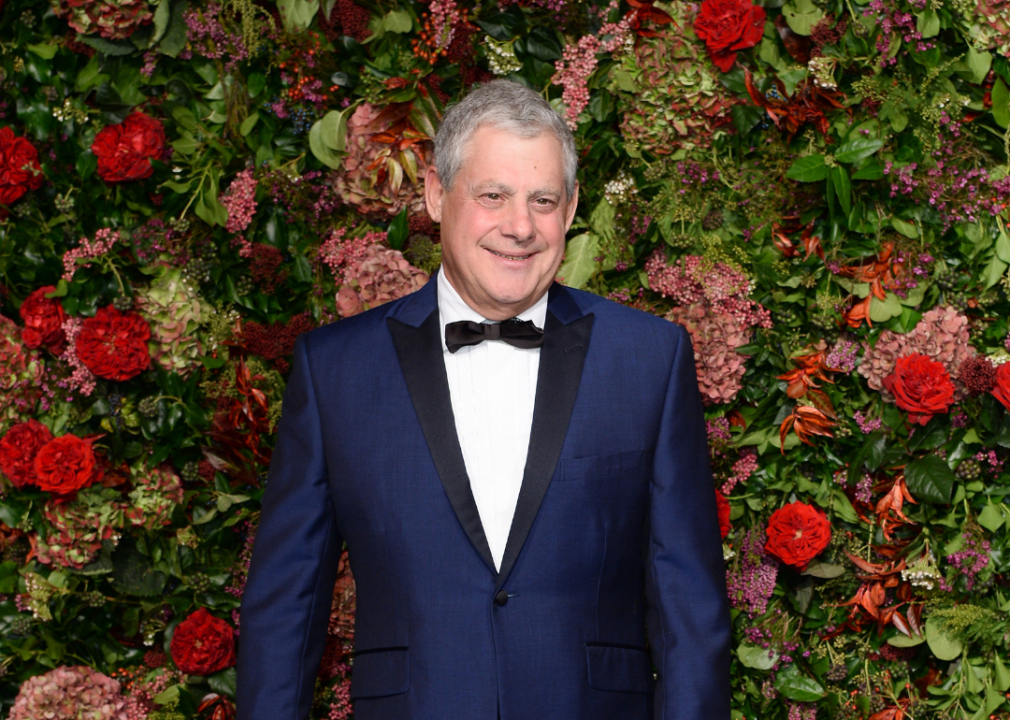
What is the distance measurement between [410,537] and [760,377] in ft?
3.94

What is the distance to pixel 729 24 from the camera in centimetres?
251

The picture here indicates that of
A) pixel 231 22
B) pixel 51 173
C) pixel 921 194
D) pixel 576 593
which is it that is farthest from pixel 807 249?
pixel 51 173

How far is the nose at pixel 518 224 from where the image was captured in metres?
1.89

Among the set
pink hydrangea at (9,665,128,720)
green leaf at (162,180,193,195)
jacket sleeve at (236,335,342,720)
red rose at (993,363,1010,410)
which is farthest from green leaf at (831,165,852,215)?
pink hydrangea at (9,665,128,720)

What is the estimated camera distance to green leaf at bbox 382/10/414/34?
105 inches

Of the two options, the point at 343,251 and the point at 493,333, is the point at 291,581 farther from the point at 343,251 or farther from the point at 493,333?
the point at 343,251

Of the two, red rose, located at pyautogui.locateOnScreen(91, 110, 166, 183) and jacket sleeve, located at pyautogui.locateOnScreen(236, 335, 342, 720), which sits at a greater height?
red rose, located at pyautogui.locateOnScreen(91, 110, 166, 183)

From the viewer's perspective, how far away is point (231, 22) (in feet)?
9.04

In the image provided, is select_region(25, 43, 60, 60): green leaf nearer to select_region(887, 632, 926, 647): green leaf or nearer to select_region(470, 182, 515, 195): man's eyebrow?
select_region(470, 182, 515, 195): man's eyebrow

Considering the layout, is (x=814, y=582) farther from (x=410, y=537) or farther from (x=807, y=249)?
(x=410, y=537)

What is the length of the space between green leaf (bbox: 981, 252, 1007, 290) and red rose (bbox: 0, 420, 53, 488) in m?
2.61

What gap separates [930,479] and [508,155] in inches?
55.7

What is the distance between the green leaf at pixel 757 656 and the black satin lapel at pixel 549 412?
1069mm

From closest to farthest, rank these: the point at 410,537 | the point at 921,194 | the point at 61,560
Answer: the point at 410,537 < the point at 921,194 < the point at 61,560
